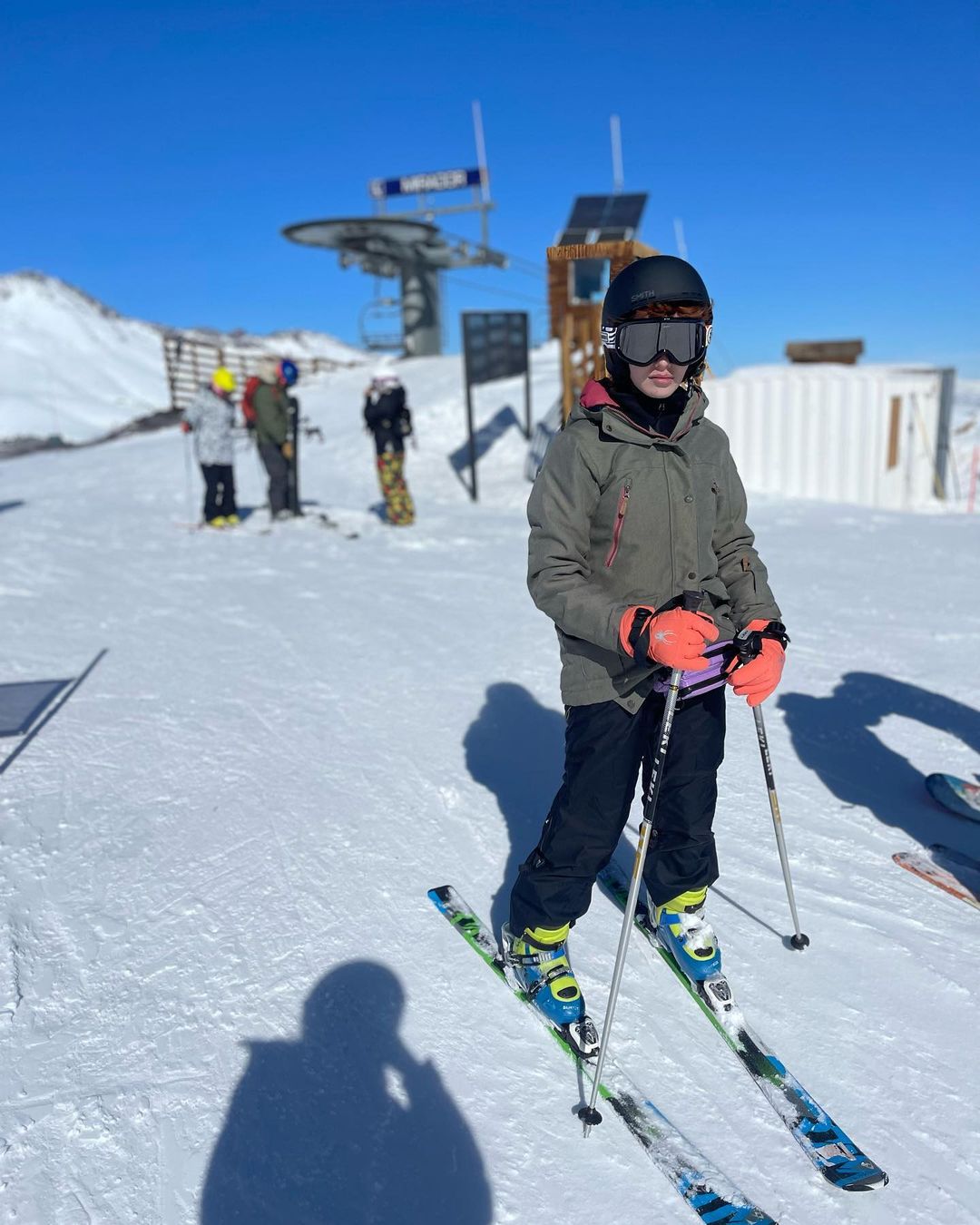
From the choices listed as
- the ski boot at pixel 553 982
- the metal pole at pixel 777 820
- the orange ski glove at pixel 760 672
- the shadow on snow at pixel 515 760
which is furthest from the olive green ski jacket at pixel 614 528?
the shadow on snow at pixel 515 760

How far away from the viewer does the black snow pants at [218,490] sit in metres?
9.75

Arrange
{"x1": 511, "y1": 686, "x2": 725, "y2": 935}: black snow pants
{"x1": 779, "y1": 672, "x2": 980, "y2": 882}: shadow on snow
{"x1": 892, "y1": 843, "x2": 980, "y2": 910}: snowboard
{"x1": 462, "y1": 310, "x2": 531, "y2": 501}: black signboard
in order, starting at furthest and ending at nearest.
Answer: {"x1": 462, "y1": 310, "x2": 531, "y2": 501}: black signboard < {"x1": 779, "y1": 672, "x2": 980, "y2": 882}: shadow on snow < {"x1": 892, "y1": 843, "x2": 980, "y2": 910}: snowboard < {"x1": 511, "y1": 686, "x2": 725, "y2": 935}: black snow pants

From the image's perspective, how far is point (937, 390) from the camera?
1423cm

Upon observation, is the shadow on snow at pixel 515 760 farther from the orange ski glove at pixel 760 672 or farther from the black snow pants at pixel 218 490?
the black snow pants at pixel 218 490

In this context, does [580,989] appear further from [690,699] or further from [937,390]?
[937,390]

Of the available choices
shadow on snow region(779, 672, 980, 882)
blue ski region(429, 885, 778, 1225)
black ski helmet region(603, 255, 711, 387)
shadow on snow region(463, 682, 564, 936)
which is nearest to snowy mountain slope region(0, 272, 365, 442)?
shadow on snow region(463, 682, 564, 936)

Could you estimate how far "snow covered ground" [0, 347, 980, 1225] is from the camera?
6.18ft

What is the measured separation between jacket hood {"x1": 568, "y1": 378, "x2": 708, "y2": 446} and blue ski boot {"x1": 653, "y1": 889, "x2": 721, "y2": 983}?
131cm

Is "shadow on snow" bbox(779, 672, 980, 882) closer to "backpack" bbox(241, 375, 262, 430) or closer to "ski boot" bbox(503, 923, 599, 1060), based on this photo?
"ski boot" bbox(503, 923, 599, 1060)

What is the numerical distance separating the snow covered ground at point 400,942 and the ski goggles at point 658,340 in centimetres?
177

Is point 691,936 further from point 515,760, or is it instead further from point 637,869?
point 515,760

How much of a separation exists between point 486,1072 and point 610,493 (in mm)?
1508

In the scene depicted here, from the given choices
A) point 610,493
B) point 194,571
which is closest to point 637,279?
point 610,493

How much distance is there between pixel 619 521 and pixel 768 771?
0.96 meters
